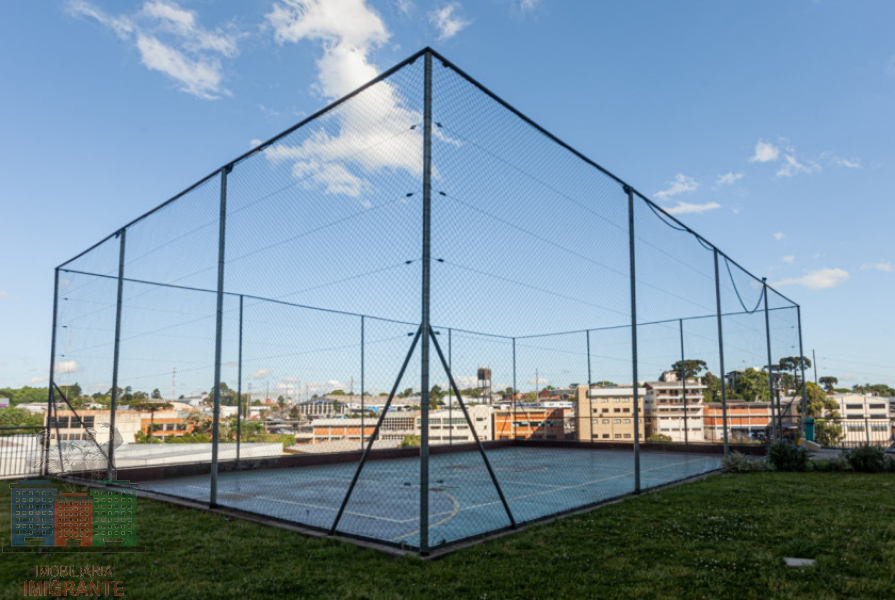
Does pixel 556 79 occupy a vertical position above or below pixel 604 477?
above

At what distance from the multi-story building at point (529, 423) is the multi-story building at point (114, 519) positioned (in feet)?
42.7

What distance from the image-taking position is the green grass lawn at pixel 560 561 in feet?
12.6

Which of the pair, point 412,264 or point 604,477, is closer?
point 412,264

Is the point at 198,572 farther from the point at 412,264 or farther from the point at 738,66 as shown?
the point at 738,66

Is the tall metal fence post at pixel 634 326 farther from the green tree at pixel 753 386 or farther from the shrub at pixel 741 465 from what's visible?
the green tree at pixel 753 386

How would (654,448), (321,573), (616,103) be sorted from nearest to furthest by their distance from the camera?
1. (321,573)
2. (616,103)
3. (654,448)

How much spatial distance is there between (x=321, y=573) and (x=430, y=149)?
138 inches

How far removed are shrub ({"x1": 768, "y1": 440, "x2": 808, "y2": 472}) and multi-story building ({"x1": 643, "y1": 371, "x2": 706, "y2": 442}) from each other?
5.03 m

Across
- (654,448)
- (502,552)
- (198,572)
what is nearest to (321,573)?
(198,572)

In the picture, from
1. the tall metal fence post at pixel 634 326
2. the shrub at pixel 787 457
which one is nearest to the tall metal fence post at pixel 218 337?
the tall metal fence post at pixel 634 326

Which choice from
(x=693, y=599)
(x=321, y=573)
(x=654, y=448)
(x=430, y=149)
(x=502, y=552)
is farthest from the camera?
(x=654, y=448)

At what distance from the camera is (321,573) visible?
4203 mm

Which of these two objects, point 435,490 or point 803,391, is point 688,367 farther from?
point 435,490

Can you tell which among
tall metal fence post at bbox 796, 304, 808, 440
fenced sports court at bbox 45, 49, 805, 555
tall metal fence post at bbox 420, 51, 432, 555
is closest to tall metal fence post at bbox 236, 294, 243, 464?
fenced sports court at bbox 45, 49, 805, 555
